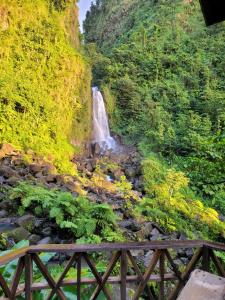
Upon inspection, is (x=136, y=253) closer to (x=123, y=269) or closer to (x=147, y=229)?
(x=147, y=229)

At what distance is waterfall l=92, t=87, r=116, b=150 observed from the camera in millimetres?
24016

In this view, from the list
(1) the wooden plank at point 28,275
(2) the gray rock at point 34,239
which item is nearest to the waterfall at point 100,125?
(2) the gray rock at point 34,239

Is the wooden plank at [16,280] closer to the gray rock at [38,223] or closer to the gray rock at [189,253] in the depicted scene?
the gray rock at [38,223]

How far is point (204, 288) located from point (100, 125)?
23.3 metres

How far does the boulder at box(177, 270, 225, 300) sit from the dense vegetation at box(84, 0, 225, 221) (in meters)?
11.6

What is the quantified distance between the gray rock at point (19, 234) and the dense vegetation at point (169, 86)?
8624mm

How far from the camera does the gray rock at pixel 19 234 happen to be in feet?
22.3

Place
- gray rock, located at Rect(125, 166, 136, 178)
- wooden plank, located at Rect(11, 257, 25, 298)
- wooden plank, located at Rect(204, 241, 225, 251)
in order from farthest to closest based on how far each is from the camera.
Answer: gray rock, located at Rect(125, 166, 136, 178)
wooden plank, located at Rect(204, 241, 225, 251)
wooden plank, located at Rect(11, 257, 25, 298)

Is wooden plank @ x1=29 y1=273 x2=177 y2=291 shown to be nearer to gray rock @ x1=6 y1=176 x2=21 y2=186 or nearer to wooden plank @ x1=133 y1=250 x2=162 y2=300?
wooden plank @ x1=133 y1=250 x2=162 y2=300

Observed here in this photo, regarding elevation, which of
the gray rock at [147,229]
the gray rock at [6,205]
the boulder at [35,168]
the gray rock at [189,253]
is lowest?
the gray rock at [189,253]

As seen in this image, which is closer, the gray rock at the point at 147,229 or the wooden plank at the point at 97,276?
the wooden plank at the point at 97,276

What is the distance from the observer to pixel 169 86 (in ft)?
101

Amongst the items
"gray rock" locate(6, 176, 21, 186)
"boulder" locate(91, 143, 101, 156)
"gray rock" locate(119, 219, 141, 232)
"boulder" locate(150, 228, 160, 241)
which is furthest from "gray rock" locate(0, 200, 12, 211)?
"boulder" locate(91, 143, 101, 156)

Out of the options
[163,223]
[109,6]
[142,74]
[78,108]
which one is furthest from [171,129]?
[109,6]
